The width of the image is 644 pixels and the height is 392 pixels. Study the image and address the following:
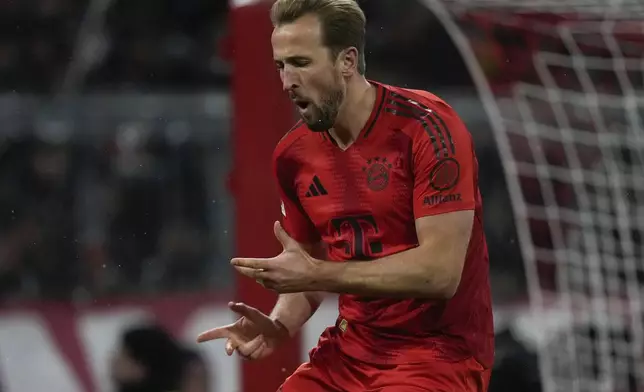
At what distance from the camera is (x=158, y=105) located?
23.9ft

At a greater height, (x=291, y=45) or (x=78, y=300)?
(x=291, y=45)

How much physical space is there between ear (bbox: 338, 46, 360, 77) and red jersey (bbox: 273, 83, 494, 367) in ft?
0.31

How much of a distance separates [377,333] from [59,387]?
4152 millimetres

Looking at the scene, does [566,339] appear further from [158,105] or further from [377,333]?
[158,105]

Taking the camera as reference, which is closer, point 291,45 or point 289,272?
point 289,272

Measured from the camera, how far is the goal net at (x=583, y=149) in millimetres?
4461

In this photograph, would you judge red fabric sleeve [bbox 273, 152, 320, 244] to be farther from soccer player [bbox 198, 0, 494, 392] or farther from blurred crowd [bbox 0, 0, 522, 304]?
blurred crowd [bbox 0, 0, 522, 304]

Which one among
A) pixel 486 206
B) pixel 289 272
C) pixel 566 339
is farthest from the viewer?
pixel 486 206

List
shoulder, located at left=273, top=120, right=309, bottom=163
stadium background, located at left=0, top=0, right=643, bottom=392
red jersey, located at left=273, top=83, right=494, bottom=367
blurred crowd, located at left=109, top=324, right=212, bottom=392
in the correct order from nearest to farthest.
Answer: red jersey, located at left=273, top=83, right=494, bottom=367
shoulder, located at left=273, top=120, right=309, bottom=163
blurred crowd, located at left=109, top=324, right=212, bottom=392
stadium background, located at left=0, top=0, right=643, bottom=392

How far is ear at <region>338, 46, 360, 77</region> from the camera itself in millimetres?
2559

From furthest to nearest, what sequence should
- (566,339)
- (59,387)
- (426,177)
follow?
(59,387), (566,339), (426,177)

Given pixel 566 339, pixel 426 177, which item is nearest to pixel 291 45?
pixel 426 177

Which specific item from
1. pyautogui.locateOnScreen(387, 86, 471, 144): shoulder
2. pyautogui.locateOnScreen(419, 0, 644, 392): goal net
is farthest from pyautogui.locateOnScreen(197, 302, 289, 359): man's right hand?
pyautogui.locateOnScreen(419, 0, 644, 392): goal net

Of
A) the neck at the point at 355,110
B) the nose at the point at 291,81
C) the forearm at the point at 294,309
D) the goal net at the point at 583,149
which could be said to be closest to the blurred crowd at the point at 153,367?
the goal net at the point at 583,149
